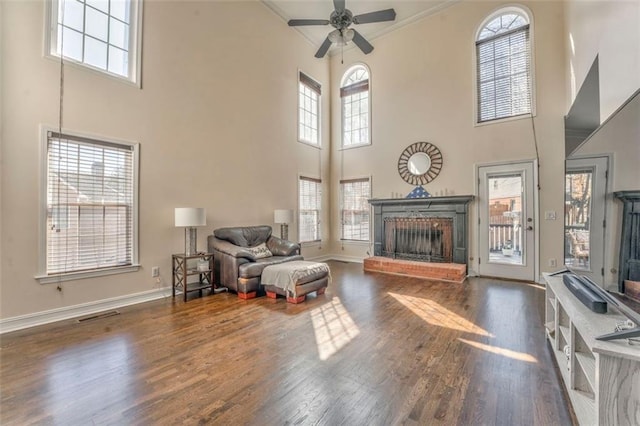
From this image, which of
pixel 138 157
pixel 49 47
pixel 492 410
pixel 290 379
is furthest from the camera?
pixel 138 157

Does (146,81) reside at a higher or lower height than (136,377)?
higher

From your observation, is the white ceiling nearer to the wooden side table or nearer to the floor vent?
the wooden side table

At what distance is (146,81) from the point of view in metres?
4.03

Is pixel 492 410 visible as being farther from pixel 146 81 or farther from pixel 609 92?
pixel 146 81

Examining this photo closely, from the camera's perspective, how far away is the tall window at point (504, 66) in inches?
206

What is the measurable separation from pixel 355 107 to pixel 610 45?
5281 millimetres

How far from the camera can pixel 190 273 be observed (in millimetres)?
4090

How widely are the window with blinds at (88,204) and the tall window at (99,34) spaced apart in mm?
1013

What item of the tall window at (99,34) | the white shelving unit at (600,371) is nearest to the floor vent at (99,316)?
the tall window at (99,34)

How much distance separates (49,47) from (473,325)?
5.58 meters

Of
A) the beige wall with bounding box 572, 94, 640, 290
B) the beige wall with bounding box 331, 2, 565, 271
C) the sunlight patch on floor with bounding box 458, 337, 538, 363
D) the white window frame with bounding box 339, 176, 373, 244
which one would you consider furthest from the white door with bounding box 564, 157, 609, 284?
the white window frame with bounding box 339, 176, 373, 244

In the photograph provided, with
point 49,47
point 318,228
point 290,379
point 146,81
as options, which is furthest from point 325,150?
point 290,379

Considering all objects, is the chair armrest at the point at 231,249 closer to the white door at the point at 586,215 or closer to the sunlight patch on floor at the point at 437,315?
the sunlight patch on floor at the point at 437,315

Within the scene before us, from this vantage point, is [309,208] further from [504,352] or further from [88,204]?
[504,352]
